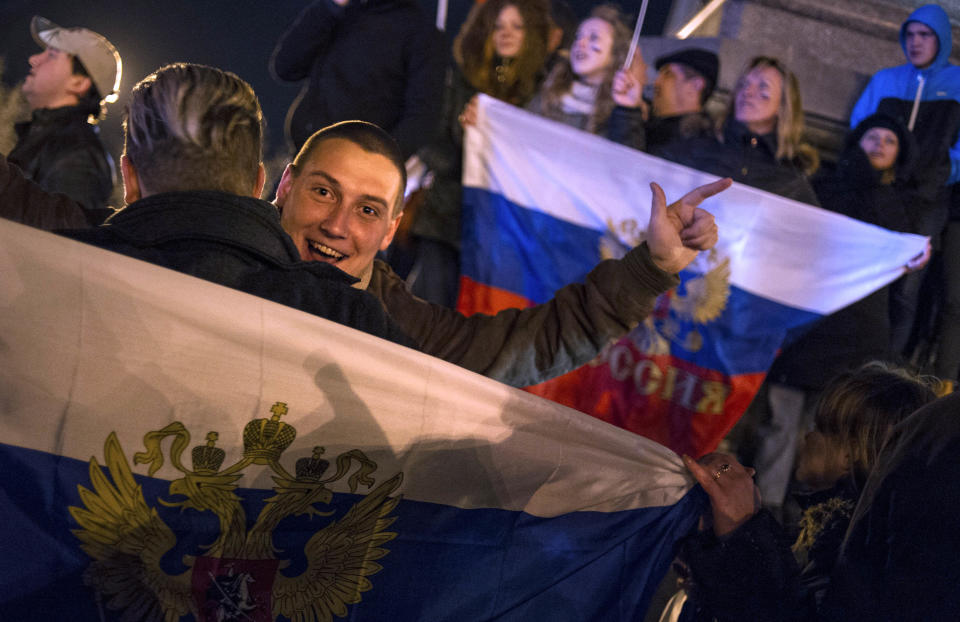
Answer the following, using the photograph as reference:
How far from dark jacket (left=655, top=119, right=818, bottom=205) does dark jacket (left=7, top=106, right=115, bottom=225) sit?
2785mm

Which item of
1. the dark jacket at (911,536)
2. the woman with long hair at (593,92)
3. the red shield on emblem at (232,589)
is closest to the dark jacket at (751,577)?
the dark jacket at (911,536)

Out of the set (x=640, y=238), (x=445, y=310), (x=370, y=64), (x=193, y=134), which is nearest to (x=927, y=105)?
(x=640, y=238)

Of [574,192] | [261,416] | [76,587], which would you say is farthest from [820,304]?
[76,587]

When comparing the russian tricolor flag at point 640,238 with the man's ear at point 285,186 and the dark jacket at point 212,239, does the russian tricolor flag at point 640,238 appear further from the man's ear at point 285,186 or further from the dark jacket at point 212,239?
the dark jacket at point 212,239

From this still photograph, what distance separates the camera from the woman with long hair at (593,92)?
16.2ft

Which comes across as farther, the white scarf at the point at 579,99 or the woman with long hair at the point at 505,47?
the white scarf at the point at 579,99

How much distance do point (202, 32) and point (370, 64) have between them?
682 centimetres

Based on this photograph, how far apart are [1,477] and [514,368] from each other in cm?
149

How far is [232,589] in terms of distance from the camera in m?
1.84

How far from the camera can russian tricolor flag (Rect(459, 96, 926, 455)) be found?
14.7 ft

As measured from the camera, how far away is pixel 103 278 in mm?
1786

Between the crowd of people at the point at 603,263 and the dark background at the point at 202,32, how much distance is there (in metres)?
5.29

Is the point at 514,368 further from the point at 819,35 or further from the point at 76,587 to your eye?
the point at 819,35


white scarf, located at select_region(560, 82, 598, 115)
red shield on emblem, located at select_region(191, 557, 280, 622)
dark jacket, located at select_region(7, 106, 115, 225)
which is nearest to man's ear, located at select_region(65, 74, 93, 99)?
dark jacket, located at select_region(7, 106, 115, 225)
